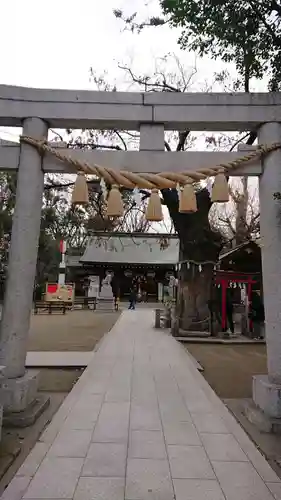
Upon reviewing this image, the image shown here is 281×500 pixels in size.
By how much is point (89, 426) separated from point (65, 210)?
25.3 m

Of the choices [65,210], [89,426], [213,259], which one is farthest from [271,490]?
[65,210]

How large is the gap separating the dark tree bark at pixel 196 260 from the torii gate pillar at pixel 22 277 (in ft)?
28.3

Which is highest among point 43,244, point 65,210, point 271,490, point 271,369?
point 65,210

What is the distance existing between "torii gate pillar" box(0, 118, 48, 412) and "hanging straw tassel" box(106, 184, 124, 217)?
1008 millimetres

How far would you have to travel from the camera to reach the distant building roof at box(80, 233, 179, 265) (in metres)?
32.3

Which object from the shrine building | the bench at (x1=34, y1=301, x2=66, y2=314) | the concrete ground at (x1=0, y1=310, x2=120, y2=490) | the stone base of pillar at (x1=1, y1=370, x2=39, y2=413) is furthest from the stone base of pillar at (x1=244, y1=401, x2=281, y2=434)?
the shrine building

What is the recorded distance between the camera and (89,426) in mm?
4090

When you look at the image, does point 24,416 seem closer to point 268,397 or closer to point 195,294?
point 268,397

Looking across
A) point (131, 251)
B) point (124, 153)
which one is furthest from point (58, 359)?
point (131, 251)

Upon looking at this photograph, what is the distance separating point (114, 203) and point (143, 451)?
2.81m

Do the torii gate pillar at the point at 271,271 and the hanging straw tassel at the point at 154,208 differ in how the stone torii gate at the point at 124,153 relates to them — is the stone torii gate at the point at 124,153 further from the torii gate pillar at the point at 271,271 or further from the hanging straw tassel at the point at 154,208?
the hanging straw tassel at the point at 154,208

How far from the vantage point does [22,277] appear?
15.0 feet

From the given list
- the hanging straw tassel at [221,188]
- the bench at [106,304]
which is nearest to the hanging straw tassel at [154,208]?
the hanging straw tassel at [221,188]

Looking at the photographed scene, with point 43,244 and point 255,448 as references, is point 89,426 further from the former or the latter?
point 43,244
